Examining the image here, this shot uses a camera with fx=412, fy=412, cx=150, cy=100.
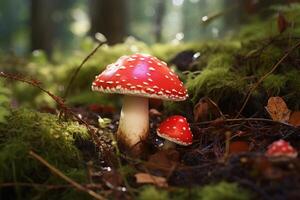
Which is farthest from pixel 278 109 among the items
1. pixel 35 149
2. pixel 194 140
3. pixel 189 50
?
pixel 189 50

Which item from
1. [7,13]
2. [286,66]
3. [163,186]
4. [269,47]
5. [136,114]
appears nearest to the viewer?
[163,186]

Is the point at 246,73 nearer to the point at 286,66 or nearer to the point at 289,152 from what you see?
the point at 286,66

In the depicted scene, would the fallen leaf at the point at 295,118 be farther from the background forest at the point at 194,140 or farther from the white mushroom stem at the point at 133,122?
the white mushroom stem at the point at 133,122

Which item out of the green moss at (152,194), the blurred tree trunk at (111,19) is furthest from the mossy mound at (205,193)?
the blurred tree trunk at (111,19)

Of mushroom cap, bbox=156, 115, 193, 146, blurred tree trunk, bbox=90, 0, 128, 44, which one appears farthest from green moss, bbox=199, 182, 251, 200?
blurred tree trunk, bbox=90, 0, 128, 44

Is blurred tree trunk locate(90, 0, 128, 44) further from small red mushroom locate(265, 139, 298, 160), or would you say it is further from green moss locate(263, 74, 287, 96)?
small red mushroom locate(265, 139, 298, 160)

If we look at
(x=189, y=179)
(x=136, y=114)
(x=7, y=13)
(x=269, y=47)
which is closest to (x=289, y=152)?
(x=189, y=179)

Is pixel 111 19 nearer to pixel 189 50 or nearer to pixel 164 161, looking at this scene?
pixel 189 50
